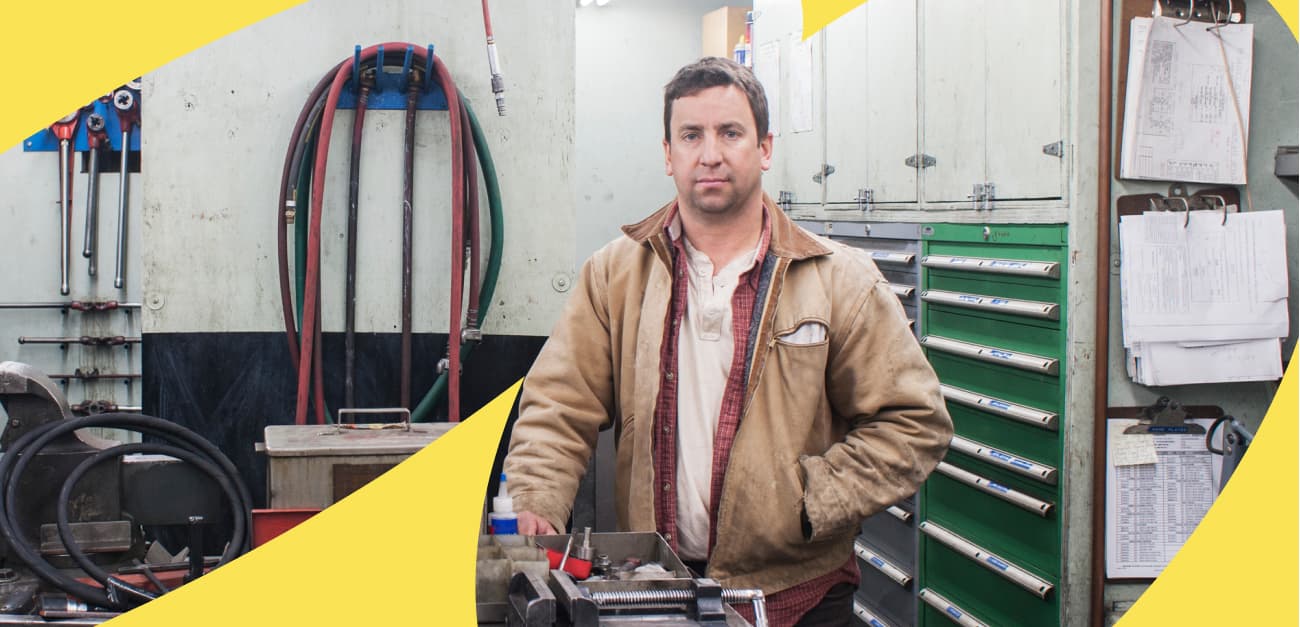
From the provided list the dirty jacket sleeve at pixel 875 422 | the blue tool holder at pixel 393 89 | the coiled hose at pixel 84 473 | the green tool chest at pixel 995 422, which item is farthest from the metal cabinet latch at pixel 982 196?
the coiled hose at pixel 84 473

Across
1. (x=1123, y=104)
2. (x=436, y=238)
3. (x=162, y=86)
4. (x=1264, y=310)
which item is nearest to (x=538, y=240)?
(x=436, y=238)

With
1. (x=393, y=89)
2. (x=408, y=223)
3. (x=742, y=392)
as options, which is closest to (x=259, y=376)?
(x=408, y=223)

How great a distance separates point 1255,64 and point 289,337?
8.04ft

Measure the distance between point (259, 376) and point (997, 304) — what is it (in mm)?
1934

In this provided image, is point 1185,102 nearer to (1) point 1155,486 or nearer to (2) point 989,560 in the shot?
(1) point 1155,486

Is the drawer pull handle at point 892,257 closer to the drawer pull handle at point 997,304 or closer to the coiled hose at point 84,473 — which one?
the drawer pull handle at point 997,304

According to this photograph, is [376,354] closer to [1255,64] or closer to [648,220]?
[648,220]

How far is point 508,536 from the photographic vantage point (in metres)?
1.57

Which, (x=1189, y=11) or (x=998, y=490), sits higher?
(x=1189, y=11)

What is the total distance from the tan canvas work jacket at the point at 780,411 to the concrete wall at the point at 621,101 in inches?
180

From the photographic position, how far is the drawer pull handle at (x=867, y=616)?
13.0 feet

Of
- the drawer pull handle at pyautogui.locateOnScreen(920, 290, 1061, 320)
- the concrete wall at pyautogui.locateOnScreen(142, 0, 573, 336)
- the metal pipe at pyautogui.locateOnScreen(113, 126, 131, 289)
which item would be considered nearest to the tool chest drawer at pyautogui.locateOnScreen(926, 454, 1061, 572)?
the drawer pull handle at pyautogui.locateOnScreen(920, 290, 1061, 320)

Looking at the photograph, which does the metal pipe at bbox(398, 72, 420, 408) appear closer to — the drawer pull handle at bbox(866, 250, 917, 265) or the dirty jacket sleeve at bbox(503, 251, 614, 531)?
the dirty jacket sleeve at bbox(503, 251, 614, 531)

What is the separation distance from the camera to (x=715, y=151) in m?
1.97
